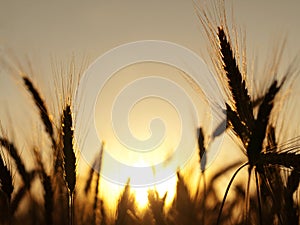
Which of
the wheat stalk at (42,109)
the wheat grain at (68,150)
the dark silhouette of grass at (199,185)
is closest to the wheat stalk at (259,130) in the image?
the dark silhouette of grass at (199,185)

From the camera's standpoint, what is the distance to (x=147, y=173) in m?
5.57

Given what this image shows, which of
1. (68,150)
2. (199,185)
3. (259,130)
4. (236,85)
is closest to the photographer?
(259,130)

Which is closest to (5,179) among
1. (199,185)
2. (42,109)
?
(42,109)

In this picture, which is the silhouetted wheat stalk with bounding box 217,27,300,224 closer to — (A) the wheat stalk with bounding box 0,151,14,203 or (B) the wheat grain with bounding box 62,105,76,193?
(B) the wheat grain with bounding box 62,105,76,193

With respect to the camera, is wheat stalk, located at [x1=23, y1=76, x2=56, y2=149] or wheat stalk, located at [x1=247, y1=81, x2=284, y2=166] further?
wheat stalk, located at [x1=23, y1=76, x2=56, y2=149]

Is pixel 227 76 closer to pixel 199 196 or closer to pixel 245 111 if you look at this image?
pixel 245 111

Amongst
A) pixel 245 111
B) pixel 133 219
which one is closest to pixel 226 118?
pixel 245 111

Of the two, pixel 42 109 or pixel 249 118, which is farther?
pixel 42 109

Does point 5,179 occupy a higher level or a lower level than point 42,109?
lower

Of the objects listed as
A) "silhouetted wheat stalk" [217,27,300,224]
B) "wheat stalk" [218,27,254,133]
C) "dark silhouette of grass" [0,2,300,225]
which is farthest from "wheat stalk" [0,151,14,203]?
"wheat stalk" [218,27,254,133]

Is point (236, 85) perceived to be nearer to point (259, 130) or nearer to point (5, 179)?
point (259, 130)

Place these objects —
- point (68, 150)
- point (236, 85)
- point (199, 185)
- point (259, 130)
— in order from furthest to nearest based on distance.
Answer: point (199, 185)
point (68, 150)
point (236, 85)
point (259, 130)

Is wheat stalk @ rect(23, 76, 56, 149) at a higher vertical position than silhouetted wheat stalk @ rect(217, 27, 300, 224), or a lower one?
higher

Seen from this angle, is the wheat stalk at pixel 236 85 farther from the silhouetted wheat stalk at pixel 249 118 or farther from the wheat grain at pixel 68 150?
the wheat grain at pixel 68 150
